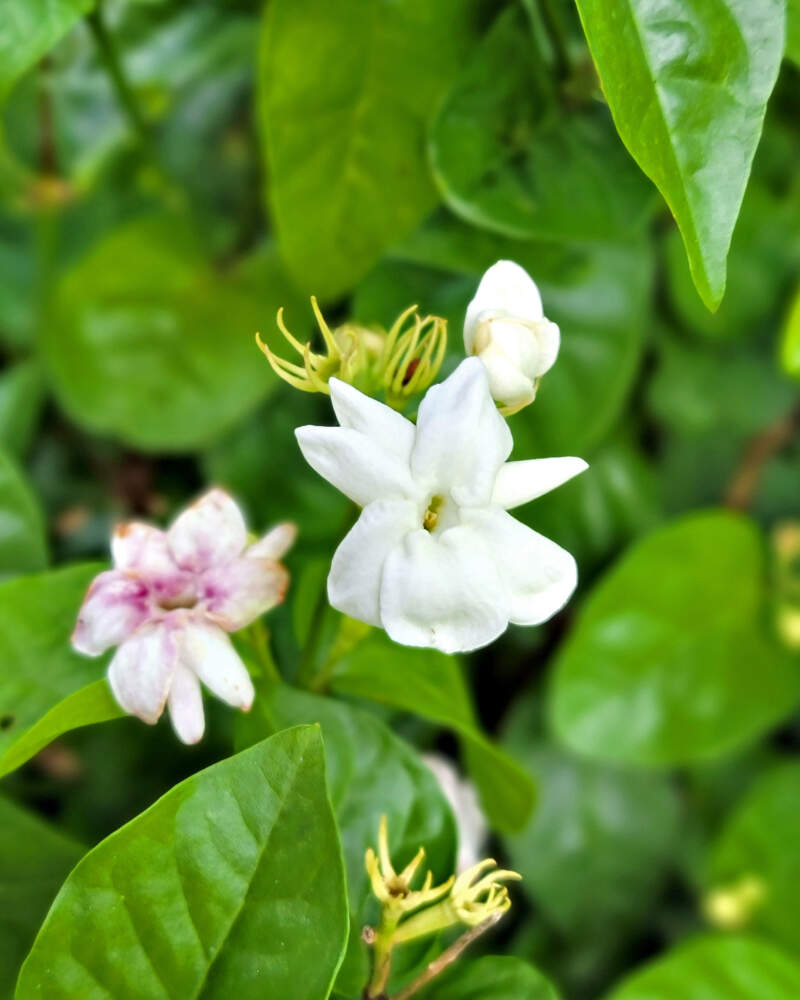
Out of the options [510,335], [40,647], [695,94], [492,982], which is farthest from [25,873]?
[695,94]

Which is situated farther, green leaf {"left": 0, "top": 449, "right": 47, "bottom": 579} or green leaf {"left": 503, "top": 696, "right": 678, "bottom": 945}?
green leaf {"left": 503, "top": 696, "right": 678, "bottom": 945}

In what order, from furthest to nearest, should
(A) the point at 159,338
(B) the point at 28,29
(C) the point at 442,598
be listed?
1. (A) the point at 159,338
2. (B) the point at 28,29
3. (C) the point at 442,598

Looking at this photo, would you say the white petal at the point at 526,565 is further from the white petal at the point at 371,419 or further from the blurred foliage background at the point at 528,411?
the blurred foliage background at the point at 528,411

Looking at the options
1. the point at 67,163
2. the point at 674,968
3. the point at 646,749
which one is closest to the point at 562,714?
the point at 646,749

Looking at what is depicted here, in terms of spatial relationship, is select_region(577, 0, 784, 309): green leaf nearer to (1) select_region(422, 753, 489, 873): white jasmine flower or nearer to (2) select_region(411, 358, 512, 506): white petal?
(2) select_region(411, 358, 512, 506): white petal

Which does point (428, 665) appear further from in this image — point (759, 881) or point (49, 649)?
point (759, 881)

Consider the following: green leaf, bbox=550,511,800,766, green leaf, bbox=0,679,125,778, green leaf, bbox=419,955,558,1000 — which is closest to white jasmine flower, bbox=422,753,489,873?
green leaf, bbox=550,511,800,766

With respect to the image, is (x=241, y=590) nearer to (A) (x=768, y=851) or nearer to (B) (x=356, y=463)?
(B) (x=356, y=463)
